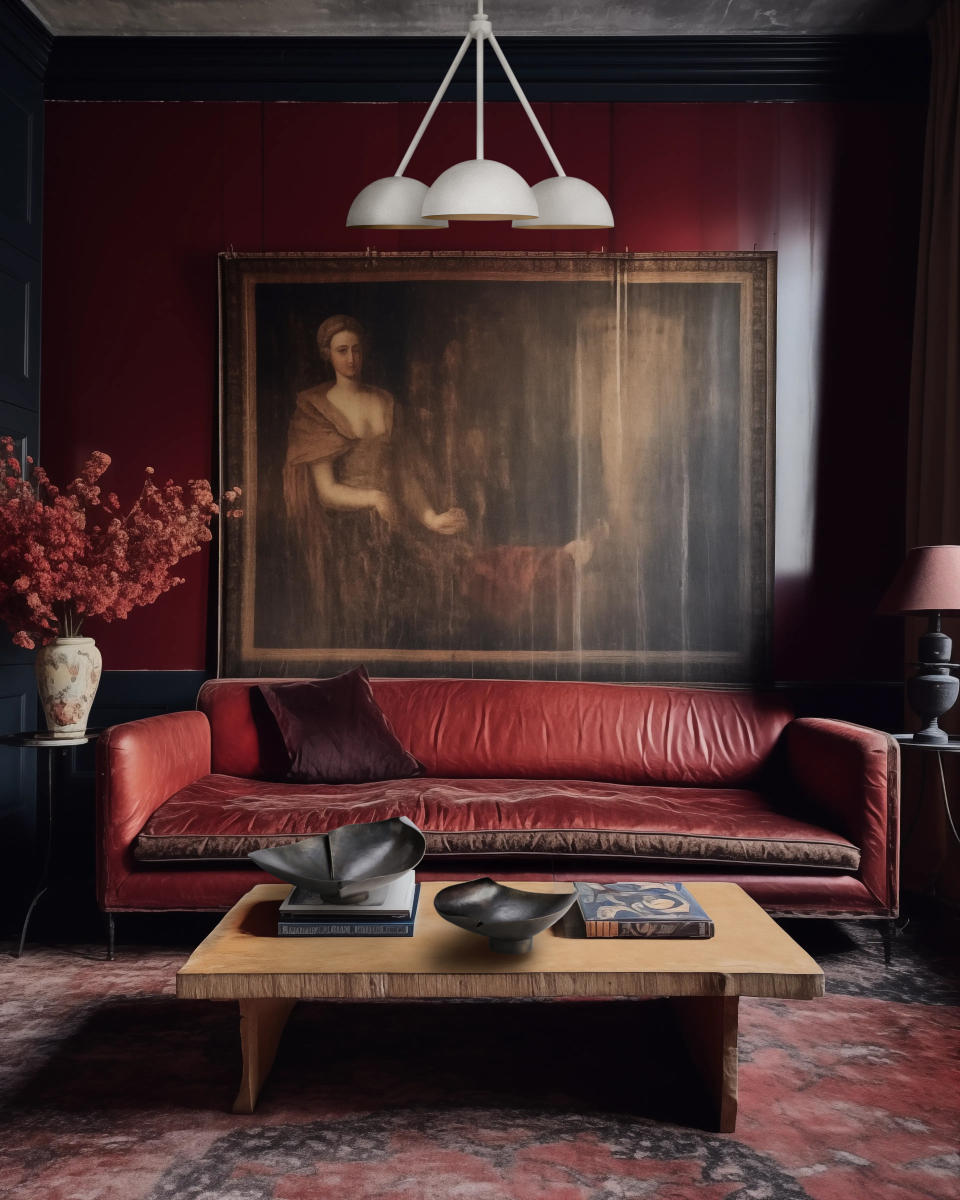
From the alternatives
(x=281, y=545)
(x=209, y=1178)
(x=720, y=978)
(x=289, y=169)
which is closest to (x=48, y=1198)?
(x=209, y=1178)

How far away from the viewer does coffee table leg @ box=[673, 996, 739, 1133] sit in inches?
74.9

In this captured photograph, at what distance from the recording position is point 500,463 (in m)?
3.92

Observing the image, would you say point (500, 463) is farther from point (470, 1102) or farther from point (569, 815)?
point (470, 1102)

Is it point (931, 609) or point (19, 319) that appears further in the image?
point (19, 319)

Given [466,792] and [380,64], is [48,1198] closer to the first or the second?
[466,792]

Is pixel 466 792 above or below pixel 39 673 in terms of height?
below

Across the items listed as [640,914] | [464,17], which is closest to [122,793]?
[640,914]

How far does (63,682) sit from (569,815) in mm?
1613

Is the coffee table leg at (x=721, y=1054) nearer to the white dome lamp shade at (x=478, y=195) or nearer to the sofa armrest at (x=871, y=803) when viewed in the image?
the sofa armrest at (x=871, y=803)

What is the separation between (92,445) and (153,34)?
62.5 inches

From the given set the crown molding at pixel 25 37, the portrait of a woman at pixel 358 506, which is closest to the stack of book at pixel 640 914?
the portrait of a woman at pixel 358 506

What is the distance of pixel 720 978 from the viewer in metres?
1.82

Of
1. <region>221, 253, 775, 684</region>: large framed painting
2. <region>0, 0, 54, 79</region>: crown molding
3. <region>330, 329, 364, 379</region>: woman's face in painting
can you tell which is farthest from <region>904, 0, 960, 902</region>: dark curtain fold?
<region>0, 0, 54, 79</region>: crown molding

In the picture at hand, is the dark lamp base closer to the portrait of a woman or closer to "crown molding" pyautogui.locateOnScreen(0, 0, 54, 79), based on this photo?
the portrait of a woman
